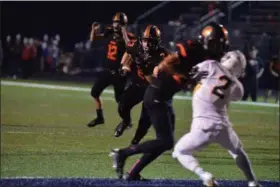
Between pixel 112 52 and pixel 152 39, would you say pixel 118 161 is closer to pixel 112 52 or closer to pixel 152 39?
pixel 152 39

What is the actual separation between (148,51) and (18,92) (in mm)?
14858

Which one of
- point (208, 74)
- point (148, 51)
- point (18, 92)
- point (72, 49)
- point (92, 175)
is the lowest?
point (72, 49)

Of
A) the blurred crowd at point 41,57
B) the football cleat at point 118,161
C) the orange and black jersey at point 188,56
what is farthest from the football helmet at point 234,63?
the blurred crowd at point 41,57

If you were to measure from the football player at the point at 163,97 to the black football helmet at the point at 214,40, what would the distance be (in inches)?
3.7

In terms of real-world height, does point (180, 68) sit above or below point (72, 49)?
above

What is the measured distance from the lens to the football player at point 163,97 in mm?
7176

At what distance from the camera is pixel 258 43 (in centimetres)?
2686

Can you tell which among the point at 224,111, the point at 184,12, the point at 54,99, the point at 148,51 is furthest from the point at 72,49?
the point at 224,111

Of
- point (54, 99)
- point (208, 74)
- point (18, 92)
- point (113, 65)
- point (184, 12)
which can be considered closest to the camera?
point (208, 74)

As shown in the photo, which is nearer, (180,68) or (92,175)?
(180,68)

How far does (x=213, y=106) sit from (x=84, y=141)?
5.81 metres

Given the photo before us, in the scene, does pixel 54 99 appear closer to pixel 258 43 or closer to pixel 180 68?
pixel 258 43

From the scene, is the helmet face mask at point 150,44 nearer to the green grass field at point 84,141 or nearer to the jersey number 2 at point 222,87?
the green grass field at point 84,141

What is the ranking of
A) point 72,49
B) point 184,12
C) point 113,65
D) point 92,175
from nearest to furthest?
point 92,175 < point 113,65 < point 184,12 < point 72,49
